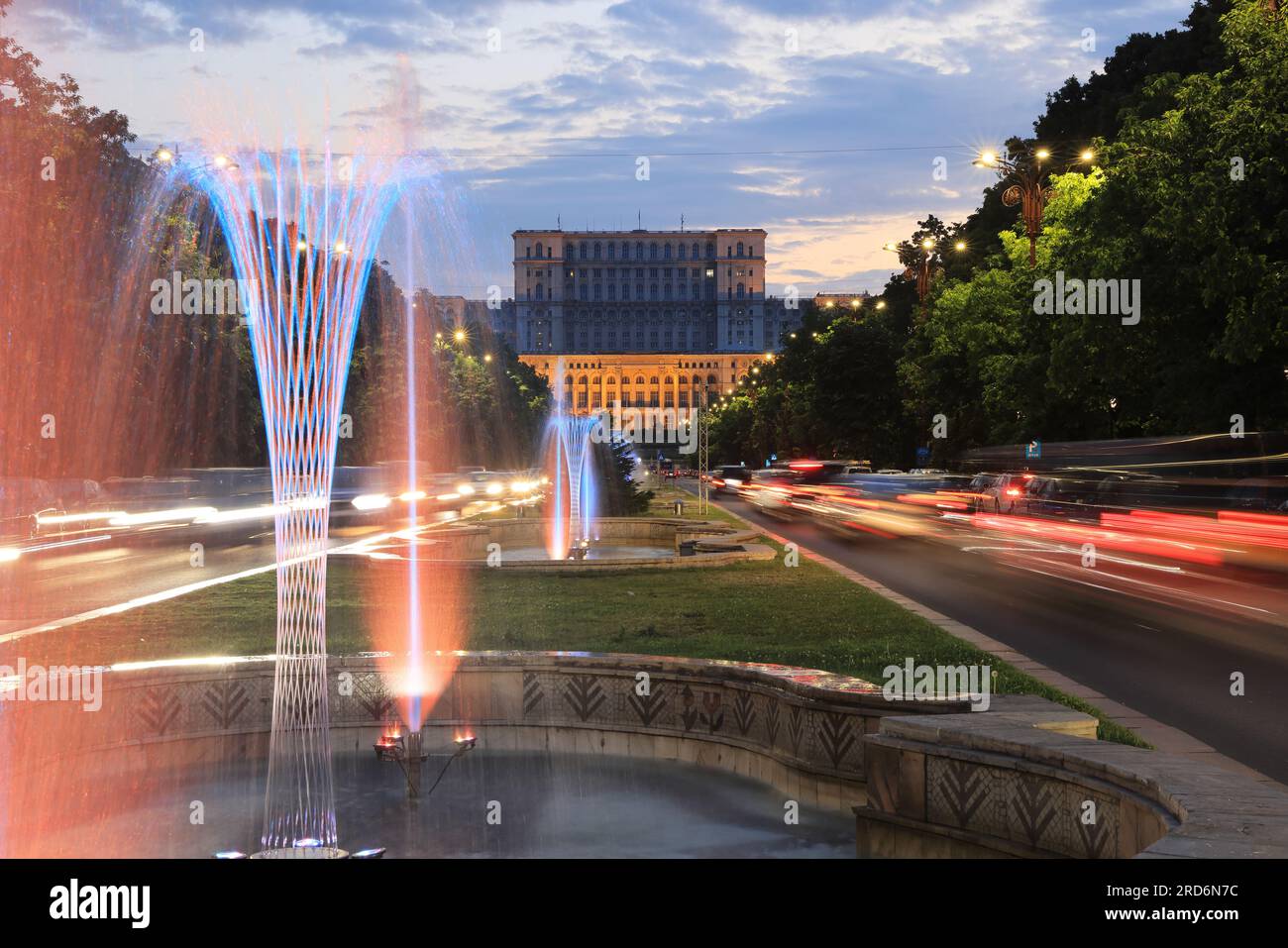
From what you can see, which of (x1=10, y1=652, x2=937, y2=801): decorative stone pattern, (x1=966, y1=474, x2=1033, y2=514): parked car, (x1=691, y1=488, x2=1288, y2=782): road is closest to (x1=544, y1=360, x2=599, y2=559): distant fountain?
(x1=691, y1=488, x2=1288, y2=782): road

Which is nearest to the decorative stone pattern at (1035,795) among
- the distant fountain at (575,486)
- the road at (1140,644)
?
the road at (1140,644)

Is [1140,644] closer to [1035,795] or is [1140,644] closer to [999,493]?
[1035,795]

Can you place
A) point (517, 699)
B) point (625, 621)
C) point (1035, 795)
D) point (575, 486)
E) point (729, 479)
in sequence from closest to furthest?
point (1035, 795)
point (517, 699)
point (625, 621)
point (575, 486)
point (729, 479)

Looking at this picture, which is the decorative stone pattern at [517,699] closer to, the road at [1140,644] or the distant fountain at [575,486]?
the road at [1140,644]

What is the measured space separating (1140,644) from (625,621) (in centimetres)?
606

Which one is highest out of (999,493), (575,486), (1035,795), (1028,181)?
(1028,181)

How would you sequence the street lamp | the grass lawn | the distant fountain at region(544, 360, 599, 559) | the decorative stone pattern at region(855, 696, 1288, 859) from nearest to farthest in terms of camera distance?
the decorative stone pattern at region(855, 696, 1288, 859), the grass lawn, the distant fountain at region(544, 360, 599, 559), the street lamp

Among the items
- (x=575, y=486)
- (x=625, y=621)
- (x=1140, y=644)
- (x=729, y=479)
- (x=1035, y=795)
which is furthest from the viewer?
(x=729, y=479)

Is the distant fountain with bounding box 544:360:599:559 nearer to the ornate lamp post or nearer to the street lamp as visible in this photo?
the street lamp

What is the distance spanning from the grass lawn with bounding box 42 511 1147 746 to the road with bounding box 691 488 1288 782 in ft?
3.14

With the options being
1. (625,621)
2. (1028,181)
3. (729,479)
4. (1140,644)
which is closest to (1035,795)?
(625,621)

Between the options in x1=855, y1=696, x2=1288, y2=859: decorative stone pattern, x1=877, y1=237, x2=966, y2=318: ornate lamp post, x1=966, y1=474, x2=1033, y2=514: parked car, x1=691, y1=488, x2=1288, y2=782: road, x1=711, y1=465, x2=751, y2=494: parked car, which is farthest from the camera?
x1=711, y1=465, x2=751, y2=494: parked car

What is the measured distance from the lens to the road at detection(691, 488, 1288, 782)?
11289mm

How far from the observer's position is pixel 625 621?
16.6 meters
